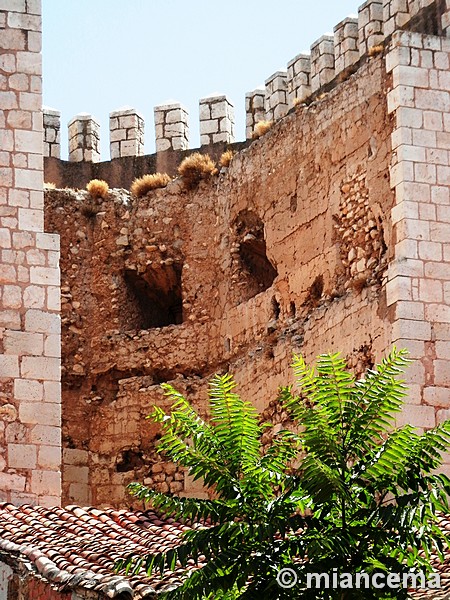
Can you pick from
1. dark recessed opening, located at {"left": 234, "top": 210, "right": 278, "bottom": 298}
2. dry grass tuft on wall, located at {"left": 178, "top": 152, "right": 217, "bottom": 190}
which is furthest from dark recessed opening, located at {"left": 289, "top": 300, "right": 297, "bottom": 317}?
dry grass tuft on wall, located at {"left": 178, "top": 152, "right": 217, "bottom": 190}

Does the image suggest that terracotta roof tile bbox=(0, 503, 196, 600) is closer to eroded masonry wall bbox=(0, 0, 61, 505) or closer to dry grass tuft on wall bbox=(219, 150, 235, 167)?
eroded masonry wall bbox=(0, 0, 61, 505)

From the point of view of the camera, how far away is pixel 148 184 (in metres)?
22.7

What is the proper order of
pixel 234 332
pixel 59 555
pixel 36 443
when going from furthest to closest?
pixel 234 332, pixel 36 443, pixel 59 555

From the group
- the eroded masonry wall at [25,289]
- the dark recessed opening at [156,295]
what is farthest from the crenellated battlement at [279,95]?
the eroded masonry wall at [25,289]

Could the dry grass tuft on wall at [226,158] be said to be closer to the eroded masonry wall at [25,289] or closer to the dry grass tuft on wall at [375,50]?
the dry grass tuft on wall at [375,50]

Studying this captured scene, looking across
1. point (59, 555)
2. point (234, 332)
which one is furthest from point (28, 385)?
point (234, 332)

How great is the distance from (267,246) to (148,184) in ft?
8.03

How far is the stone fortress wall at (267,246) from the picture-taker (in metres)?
17.7

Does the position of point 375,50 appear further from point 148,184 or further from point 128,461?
point 128,461

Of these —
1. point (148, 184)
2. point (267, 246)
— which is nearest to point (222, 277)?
point (267, 246)

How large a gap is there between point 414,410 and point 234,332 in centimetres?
465

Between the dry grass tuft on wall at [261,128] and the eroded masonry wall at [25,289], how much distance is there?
426 cm

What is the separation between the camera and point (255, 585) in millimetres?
10797

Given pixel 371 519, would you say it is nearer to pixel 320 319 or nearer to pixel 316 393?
pixel 316 393
